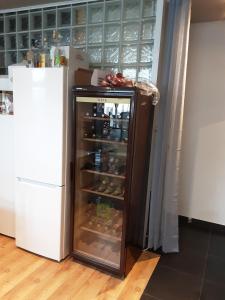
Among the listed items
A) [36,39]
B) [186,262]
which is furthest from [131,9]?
[186,262]

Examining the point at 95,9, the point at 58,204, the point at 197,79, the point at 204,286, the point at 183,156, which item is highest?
the point at 95,9

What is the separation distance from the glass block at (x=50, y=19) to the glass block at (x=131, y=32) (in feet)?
2.73

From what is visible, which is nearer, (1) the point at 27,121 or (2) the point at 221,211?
(1) the point at 27,121

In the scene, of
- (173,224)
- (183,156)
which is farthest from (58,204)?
(183,156)

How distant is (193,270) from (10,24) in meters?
3.30

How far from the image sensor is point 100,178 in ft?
7.58

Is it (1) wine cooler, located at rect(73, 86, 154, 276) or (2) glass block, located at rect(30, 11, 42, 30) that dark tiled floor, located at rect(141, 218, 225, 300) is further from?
(2) glass block, located at rect(30, 11, 42, 30)

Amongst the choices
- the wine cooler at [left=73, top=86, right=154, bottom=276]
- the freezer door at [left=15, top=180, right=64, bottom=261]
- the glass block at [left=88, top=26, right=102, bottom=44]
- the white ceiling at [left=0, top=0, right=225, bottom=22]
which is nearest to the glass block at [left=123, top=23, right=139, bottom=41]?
the glass block at [left=88, top=26, right=102, bottom=44]

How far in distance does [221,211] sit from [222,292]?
1.07 m

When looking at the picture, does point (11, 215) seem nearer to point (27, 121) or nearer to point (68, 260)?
point (68, 260)

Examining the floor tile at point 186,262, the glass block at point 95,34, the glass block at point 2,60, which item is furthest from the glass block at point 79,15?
the floor tile at point 186,262

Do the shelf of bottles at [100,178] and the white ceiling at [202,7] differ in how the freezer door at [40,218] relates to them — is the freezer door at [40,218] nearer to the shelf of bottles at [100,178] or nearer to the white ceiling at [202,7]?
the shelf of bottles at [100,178]

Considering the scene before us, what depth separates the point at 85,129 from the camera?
2186 mm

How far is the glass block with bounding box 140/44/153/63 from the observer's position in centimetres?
226
